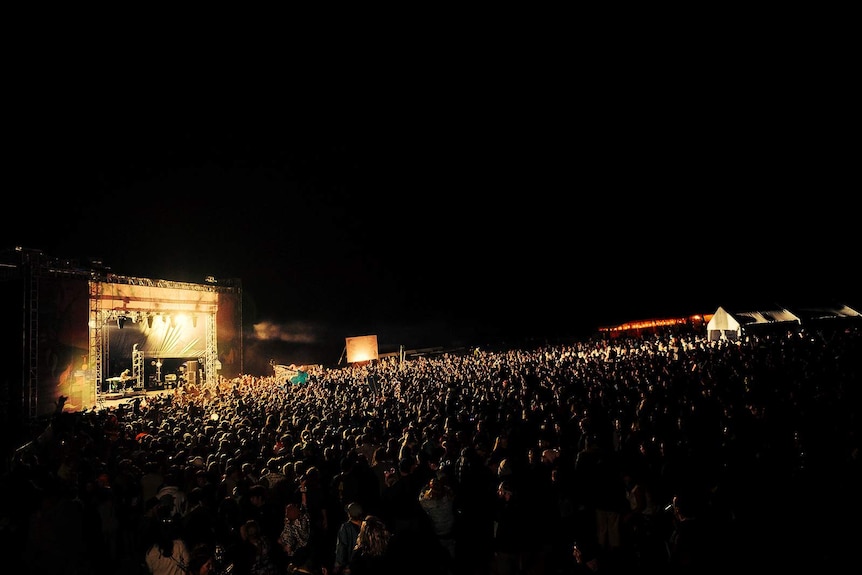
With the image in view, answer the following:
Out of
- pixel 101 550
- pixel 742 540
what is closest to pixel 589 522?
pixel 742 540

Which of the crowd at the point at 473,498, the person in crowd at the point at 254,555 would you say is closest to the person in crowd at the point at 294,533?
the crowd at the point at 473,498

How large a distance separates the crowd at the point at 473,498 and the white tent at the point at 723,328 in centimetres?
1309

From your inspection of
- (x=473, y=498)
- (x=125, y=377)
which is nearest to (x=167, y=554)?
(x=473, y=498)

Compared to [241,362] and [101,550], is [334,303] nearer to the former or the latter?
[241,362]

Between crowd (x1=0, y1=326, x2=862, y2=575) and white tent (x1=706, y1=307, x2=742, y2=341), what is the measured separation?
13091 mm

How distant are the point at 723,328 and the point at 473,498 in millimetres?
22009

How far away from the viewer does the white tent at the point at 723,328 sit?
2058 centimetres

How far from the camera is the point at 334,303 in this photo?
3956cm

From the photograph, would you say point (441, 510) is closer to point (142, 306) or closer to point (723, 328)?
point (142, 306)

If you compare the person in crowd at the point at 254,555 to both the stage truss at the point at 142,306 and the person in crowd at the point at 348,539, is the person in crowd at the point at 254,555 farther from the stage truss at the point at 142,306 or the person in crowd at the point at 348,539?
the stage truss at the point at 142,306

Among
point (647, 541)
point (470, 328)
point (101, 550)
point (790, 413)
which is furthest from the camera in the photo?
point (470, 328)

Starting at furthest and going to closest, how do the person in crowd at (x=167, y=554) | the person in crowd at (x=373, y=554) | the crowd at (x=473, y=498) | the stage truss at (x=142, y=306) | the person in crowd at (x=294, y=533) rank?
the stage truss at (x=142, y=306), the person in crowd at (x=294, y=533), the crowd at (x=473, y=498), the person in crowd at (x=167, y=554), the person in crowd at (x=373, y=554)

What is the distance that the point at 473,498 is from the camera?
14.4 feet

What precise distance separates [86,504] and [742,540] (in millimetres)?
6007
